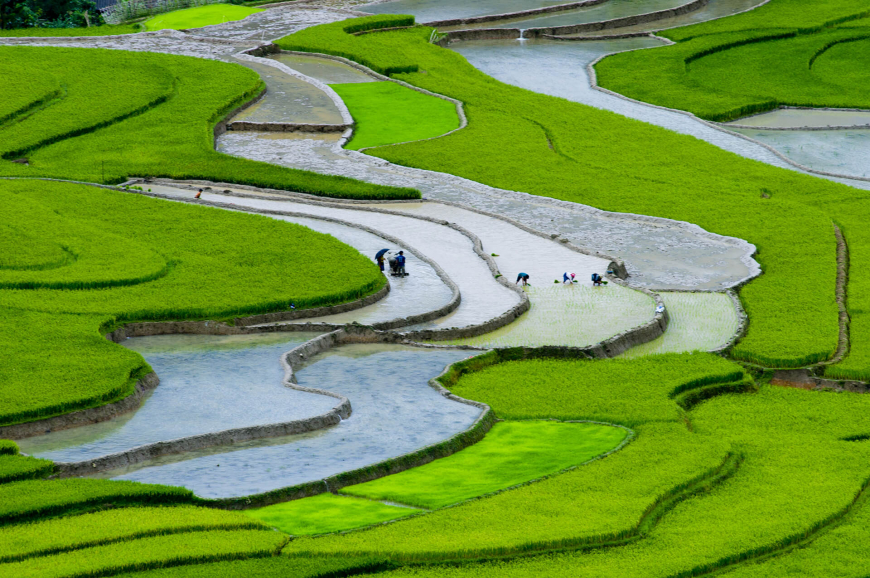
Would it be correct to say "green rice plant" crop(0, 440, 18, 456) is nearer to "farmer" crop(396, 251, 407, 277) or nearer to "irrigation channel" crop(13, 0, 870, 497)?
"irrigation channel" crop(13, 0, 870, 497)

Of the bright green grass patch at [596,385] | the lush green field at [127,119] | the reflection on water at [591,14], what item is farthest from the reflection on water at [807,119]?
the bright green grass patch at [596,385]

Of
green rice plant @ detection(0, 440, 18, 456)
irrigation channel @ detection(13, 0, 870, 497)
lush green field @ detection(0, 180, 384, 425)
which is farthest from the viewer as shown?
lush green field @ detection(0, 180, 384, 425)

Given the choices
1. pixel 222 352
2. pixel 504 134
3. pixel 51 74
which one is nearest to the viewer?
pixel 222 352

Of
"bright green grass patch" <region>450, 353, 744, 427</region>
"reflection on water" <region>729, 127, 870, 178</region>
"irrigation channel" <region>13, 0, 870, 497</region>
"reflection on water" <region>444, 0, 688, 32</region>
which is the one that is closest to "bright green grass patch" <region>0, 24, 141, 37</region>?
"irrigation channel" <region>13, 0, 870, 497</region>

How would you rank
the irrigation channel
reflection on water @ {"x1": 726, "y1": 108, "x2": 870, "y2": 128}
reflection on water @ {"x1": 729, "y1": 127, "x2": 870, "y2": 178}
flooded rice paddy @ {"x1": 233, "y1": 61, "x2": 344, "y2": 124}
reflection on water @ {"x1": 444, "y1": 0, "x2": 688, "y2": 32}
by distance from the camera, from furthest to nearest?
reflection on water @ {"x1": 444, "y1": 0, "x2": 688, "y2": 32} → reflection on water @ {"x1": 726, "y1": 108, "x2": 870, "y2": 128} → flooded rice paddy @ {"x1": 233, "y1": 61, "x2": 344, "y2": 124} → reflection on water @ {"x1": 729, "y1": 127, "x2": 870, "y2": 178} → the irrigation channel

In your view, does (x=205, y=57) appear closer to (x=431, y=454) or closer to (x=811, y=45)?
(x=811, y=45)

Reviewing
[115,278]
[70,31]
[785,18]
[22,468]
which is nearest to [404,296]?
[115,278]

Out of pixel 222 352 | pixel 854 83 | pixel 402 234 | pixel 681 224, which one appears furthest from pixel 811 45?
pixel 222 352
